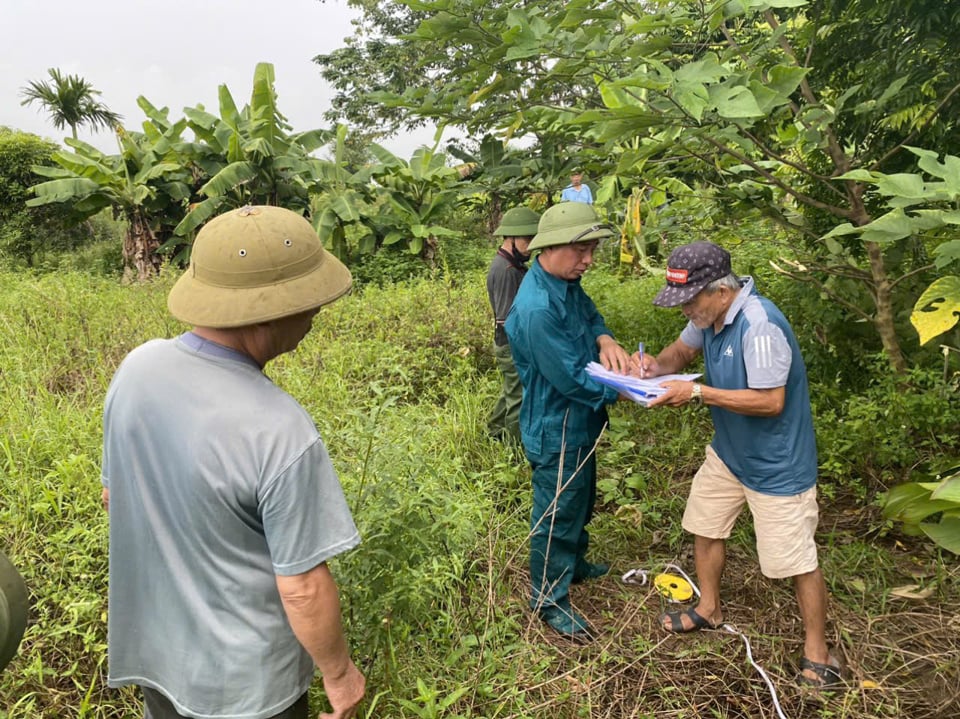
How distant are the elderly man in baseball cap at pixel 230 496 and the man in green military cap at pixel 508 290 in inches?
107

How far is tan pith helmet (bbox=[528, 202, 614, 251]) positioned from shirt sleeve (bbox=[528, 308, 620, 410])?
31 cm

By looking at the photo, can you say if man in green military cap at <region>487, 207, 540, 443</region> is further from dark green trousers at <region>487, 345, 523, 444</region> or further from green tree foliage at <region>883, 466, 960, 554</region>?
green tree foliage at <region>883, 466, 960, 554</region>

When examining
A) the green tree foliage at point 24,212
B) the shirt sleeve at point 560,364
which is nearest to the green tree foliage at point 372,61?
the green tree foliage at point 24,212

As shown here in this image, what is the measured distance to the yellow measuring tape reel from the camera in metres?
2.84

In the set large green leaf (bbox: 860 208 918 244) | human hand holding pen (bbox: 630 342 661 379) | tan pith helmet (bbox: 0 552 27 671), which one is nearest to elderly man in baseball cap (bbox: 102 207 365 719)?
tan pith helmet (bbox: 0 552 27 671)

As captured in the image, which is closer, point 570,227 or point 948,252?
point 948,252

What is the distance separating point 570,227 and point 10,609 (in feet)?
6.87

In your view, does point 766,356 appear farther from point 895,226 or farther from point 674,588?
point 674,588

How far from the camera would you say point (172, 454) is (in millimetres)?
1244

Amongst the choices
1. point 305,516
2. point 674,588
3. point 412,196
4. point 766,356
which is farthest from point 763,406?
point 412,196

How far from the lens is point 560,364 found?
2.46 metres

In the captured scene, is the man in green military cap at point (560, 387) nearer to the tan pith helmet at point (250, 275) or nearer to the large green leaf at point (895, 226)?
the large green leaf at point (895, 226)

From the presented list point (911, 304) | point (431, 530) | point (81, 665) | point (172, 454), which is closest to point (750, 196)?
point (911, 304)

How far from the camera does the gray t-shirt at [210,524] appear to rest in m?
1.22
